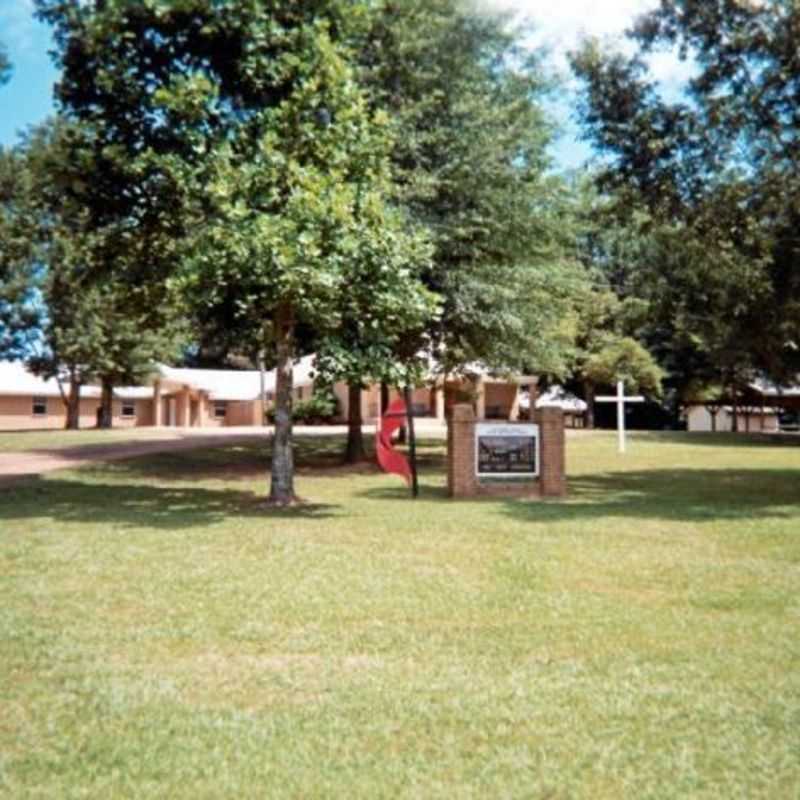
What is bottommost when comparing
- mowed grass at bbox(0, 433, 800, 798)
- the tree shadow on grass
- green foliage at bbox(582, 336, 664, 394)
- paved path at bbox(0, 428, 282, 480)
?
mowed grass at bbox(0, 433, 800, 798)

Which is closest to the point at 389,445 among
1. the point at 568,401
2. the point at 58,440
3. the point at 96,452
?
the point at 96,452

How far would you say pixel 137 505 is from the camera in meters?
15.0

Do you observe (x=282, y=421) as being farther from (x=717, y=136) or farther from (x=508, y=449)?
(x=717, y=136)

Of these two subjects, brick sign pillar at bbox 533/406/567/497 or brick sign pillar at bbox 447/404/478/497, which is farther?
brick sign pillar at bbox 533/406/567/497

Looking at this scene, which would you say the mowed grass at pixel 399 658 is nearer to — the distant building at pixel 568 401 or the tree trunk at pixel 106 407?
the tree trunk at pixel 106 407

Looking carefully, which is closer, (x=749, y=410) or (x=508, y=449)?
(x=508, y=449)

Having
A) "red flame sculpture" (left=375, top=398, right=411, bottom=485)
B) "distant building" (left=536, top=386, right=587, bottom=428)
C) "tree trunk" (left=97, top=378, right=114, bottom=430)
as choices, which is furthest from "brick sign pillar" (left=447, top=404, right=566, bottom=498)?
"distant building" (left=536, top=386, right=587, bottom=428)

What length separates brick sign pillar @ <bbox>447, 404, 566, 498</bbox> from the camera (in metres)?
16.8

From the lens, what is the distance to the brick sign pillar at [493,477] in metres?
16.8

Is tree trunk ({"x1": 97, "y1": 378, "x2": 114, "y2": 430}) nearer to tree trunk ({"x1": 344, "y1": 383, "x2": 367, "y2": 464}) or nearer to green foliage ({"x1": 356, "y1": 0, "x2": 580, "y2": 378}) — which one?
tree trunk ({"x1": 344, "y1": 383, "x2": 367, "y2": 464})

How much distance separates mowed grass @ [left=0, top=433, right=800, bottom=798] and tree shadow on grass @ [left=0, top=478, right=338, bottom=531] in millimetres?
268

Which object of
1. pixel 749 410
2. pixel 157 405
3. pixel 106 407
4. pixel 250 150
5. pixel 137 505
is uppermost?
pixel 250 150

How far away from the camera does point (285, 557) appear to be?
987 cm

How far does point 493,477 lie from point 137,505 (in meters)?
6.16
